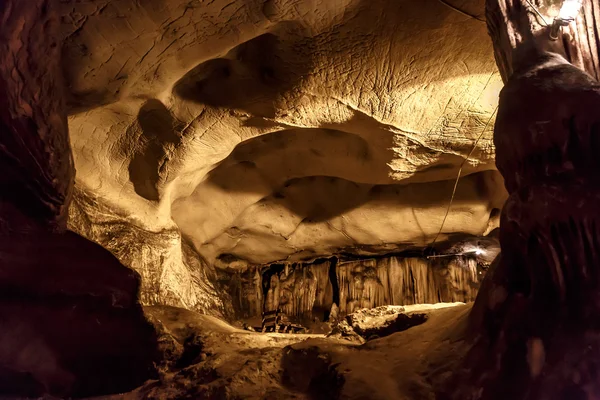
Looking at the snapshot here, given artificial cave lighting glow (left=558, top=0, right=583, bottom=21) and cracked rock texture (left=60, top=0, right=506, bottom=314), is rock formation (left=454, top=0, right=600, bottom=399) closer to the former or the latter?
artificial cave lighting glow (left=558, top=0, right=583, bottom=21)

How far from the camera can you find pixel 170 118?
381 centimetres

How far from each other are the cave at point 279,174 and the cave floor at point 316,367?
0.6 inches

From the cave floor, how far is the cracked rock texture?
5.19 ft

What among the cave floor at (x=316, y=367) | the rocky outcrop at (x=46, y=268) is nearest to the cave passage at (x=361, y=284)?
the cave floor at (x=316, y=367)

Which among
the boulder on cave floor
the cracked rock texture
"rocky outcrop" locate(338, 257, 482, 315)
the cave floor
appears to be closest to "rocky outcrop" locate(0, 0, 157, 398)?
the cave floor

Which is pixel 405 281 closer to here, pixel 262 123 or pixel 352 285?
pixel 352 285

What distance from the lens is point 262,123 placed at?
4.11 m

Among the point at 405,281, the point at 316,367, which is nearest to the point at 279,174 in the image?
the point at 405,281

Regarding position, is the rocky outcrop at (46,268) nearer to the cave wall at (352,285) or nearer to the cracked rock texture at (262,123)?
the cracked rock texture at (262,123)

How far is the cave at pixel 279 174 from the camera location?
2.04m

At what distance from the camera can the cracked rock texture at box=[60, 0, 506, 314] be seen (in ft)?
10.2

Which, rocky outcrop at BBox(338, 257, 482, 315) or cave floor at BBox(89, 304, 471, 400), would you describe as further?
rocky outcrop at BBox(338, 257, 482, 315)

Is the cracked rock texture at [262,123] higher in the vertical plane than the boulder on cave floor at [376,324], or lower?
higher

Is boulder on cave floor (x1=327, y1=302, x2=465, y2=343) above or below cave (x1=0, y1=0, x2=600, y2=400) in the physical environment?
below
